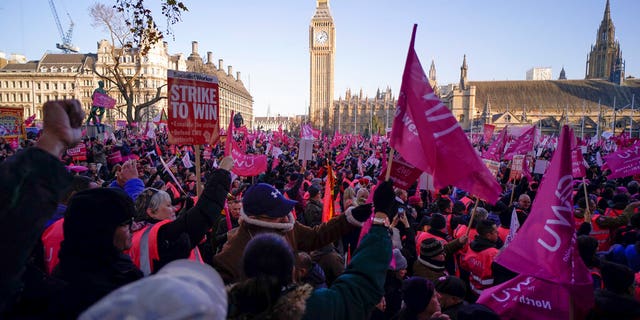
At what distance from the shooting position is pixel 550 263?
102 inches

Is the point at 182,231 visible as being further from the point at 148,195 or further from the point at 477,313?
the point at 477,313

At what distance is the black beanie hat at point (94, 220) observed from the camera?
174cm

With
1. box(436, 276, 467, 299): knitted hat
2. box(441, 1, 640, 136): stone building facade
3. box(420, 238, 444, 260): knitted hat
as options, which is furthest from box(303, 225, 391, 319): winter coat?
box(441, 1, 640, 136): stone building facade

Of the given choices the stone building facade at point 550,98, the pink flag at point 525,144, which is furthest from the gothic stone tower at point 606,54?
the pink flag at point 525,144

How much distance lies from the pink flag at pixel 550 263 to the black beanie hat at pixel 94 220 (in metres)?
2.36

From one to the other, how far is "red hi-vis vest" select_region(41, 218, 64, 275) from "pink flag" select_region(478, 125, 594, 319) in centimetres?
289

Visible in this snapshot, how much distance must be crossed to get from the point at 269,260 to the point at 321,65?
3583 inches

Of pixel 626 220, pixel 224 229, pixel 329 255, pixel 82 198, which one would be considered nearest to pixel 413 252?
pixel 329 255

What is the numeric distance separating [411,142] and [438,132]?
0.64ft

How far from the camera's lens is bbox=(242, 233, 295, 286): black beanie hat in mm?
1630

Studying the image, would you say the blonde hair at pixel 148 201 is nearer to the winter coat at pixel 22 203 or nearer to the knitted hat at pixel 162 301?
the winter coat at pixel 22 203

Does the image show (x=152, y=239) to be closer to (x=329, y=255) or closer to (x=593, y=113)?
(x=329, y=255)

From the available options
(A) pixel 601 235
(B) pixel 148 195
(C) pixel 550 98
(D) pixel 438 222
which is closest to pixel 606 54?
(C) pixel 550 98

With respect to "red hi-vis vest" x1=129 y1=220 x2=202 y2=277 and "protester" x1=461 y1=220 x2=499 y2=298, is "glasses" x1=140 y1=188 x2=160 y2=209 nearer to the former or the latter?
"red hi-vis vest" x1=129 y1=220 x2=202 y2=277
